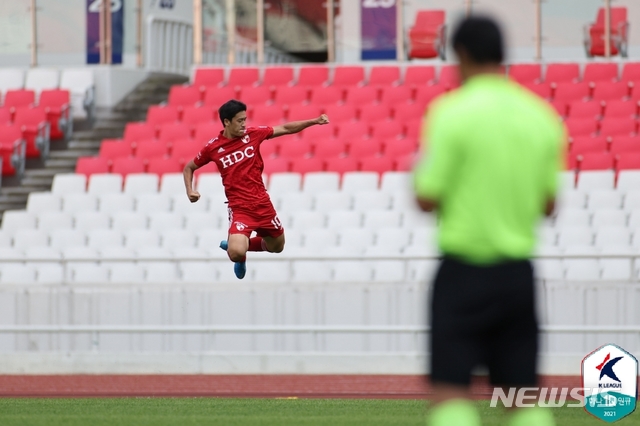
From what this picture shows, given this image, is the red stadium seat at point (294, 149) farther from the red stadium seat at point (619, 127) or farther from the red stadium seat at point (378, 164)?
the red stadium seat at point (619, 127)

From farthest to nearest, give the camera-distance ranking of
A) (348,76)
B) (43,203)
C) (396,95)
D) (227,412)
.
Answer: (348,76)
(396,95)
(43,203)
(227,412)

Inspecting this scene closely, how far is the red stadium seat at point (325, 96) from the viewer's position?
63.8 ft

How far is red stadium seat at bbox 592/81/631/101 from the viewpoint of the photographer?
60.8 feet

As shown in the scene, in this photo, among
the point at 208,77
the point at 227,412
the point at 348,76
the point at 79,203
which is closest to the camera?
the point at 227,412

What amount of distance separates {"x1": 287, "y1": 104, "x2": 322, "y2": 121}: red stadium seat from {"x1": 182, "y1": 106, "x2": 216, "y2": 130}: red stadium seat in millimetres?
1526

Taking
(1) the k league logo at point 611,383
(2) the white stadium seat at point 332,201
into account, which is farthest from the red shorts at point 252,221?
(2) the white stadium seat at point 332,201

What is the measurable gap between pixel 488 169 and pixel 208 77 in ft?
57.1

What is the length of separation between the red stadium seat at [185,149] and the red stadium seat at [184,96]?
1.82 meters

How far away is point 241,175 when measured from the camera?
10992 mm

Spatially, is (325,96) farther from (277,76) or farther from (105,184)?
(105,184)

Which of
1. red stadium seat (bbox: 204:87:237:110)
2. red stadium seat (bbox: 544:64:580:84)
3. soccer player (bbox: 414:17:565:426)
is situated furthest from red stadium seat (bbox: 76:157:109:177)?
soccer player (bbox: 414:17:565:426)

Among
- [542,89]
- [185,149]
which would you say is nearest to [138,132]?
[185,149]

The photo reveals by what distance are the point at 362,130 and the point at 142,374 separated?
6.26m

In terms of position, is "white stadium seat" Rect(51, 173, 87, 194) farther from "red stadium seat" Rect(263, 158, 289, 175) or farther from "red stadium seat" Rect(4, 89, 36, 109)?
"red stadium seat" Rect(4, 89, 36, 109)
